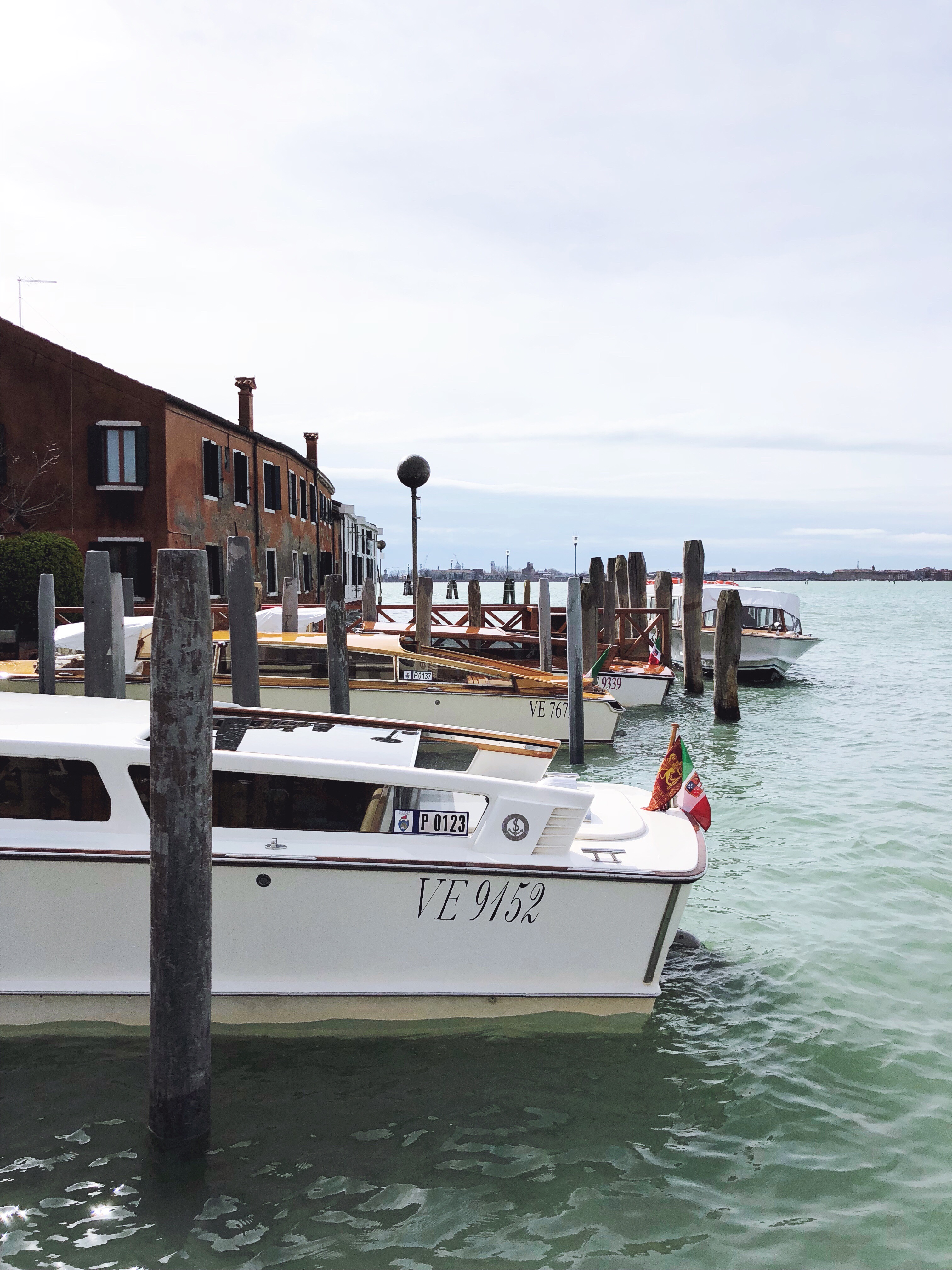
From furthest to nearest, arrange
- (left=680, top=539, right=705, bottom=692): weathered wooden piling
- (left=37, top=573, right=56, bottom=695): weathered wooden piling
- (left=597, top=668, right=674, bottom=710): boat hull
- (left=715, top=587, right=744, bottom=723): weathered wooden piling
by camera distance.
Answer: (left=680, top=539, right=705, bottom=692): weathered wooden piling, (left=597, top=668, right=674, bottom=710): boat hull, (left=715, top=587, right=744, bottom=723): weathered wooden piling, (left=37, top=573, right=56, bottom=695): weathered wooden piling

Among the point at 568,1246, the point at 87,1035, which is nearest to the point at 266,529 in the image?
the point at 87,1035

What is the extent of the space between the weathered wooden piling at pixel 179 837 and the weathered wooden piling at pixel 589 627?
14.5 metres

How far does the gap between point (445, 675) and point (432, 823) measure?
28.6ft

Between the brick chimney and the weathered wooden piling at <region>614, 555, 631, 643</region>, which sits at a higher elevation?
the brick chimney

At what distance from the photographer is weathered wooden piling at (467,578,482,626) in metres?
20.9

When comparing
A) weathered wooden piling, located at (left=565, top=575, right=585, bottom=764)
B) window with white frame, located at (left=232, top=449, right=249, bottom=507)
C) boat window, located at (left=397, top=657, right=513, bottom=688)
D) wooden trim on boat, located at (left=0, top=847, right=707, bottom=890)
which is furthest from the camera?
window with white frame, located at (left=232, top=449, right=249, bottom=507)

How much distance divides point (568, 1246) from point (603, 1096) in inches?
44.3

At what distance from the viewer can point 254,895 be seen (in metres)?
5.22

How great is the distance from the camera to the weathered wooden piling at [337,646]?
10562mm

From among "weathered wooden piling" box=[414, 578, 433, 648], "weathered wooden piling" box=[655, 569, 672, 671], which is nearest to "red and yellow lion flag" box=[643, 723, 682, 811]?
"weathered wooden piling" box=[414, 578, 433, 648]

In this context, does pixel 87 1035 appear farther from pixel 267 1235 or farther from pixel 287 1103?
pixel 267 1235

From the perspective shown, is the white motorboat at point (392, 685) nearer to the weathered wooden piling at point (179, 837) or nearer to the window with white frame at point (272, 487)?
the weathered wooden piling at point (179, 837)

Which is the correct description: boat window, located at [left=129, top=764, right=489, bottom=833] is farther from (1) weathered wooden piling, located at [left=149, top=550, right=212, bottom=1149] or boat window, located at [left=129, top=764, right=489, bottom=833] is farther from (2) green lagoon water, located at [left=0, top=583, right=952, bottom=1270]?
(2) green lagoon water, located at [left=0, top=583, right=952, bottom=1270]

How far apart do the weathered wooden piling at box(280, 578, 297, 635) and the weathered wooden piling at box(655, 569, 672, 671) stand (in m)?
7.53
